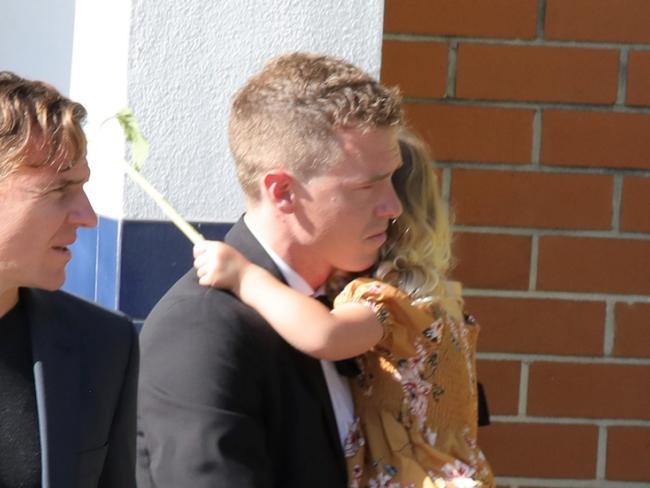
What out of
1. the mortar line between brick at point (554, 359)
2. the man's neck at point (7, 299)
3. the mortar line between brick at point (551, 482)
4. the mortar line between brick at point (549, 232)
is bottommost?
the mortar line between brick at point (551, 482)

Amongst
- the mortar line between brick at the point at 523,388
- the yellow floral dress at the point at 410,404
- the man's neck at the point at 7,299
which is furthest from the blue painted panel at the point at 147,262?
the mortar line between brick at the point at 523,388

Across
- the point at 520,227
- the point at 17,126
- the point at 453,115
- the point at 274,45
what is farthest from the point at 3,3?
the point at 17,126

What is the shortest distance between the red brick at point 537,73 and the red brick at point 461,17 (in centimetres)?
4

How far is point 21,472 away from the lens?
201 centimetres

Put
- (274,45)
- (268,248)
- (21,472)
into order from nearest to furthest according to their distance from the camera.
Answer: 1. (21,472)
2. (268,248)
3. (274,45)

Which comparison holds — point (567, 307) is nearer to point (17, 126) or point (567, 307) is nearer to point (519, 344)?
point (519, 344)

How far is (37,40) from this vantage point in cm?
352

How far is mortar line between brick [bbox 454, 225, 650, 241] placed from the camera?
3.38m

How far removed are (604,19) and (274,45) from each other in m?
0.86

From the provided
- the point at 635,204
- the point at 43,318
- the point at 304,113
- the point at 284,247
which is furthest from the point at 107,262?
the point at 635,204

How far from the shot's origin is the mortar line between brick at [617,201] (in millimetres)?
3402

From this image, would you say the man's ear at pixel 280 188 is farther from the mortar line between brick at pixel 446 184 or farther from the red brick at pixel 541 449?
the red brick at pixel 541 449

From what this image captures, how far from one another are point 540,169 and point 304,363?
3.72 ft

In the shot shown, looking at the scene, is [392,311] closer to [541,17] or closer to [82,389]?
[82,389]
